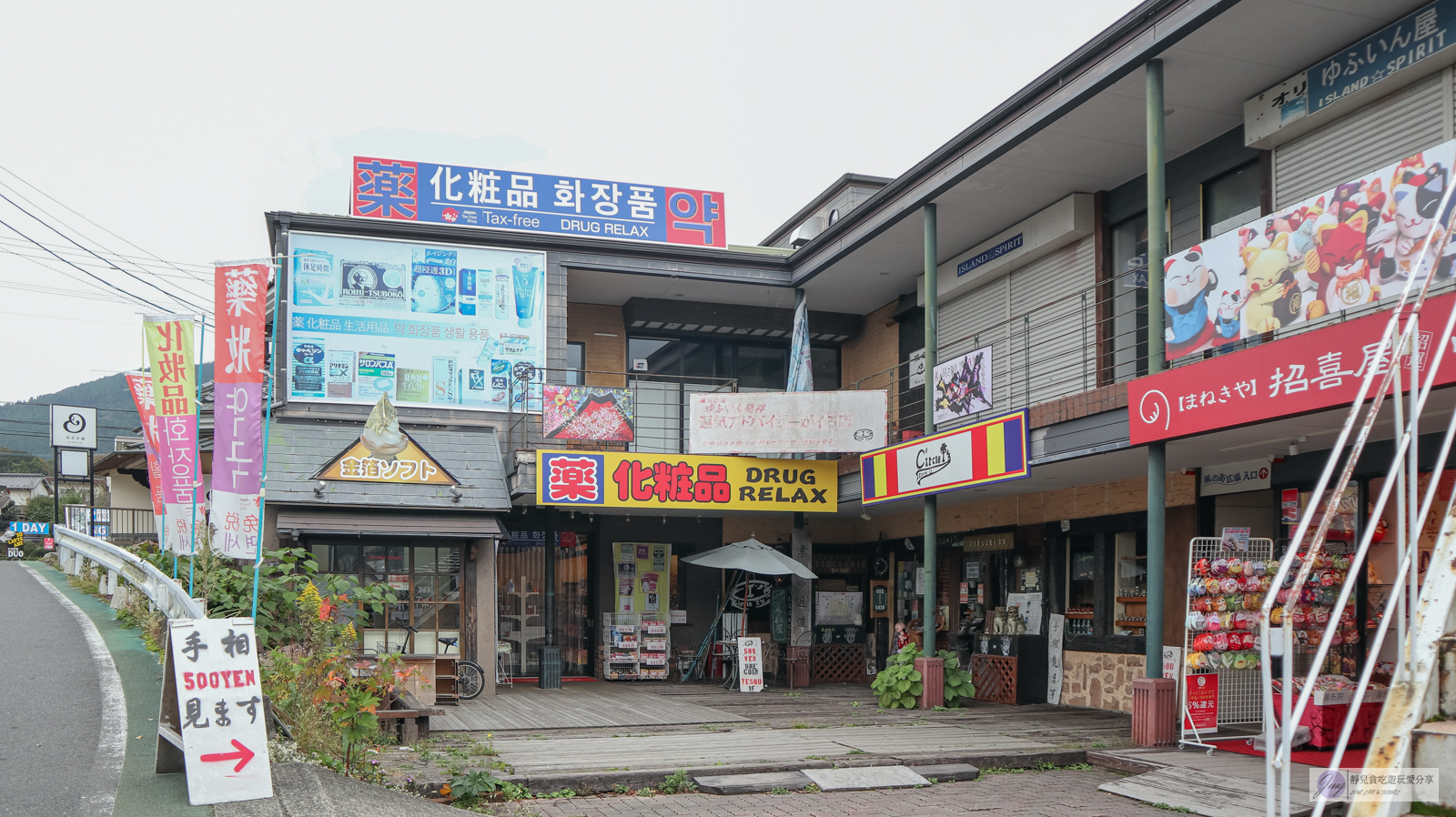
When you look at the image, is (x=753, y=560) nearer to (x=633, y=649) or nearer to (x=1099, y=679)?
(x=633, y=649)

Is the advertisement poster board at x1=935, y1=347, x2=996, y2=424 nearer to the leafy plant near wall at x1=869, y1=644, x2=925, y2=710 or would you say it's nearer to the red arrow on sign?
the leafy plant near wall at x1=869, y1=644, x2=925, y2=710

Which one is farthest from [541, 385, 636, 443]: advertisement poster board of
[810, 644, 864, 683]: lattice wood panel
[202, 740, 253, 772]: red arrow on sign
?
[202, 740, 253, 772]: red arrow on sign

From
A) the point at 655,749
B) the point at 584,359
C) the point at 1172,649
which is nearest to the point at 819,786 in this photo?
the point at 655,749

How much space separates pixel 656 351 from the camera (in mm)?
20141

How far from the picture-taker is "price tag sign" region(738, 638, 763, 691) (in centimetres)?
1619

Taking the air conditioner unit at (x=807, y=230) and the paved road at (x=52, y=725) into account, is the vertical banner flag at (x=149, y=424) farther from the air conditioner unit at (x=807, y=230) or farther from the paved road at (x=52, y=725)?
the air conditioner unit at (x=807, y=230)

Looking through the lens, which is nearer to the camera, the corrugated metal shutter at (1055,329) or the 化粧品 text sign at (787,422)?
the corrugated metal shutter at (1055,329)

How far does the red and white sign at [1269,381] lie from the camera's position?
7625mm

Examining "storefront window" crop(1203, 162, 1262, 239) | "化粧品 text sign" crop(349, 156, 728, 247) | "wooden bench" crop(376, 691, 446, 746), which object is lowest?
"wooden bench" crop(376, 691, 446, 746)

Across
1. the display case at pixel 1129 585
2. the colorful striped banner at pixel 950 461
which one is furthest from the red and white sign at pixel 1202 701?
the display case at pixel 1129 585

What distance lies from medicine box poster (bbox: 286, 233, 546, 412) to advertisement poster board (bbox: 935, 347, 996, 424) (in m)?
6.38

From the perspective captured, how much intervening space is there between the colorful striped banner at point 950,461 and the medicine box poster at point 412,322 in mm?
5539

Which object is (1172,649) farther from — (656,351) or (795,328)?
(656,351)

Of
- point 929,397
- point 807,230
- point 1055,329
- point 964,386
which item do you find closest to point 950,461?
point 964,386
